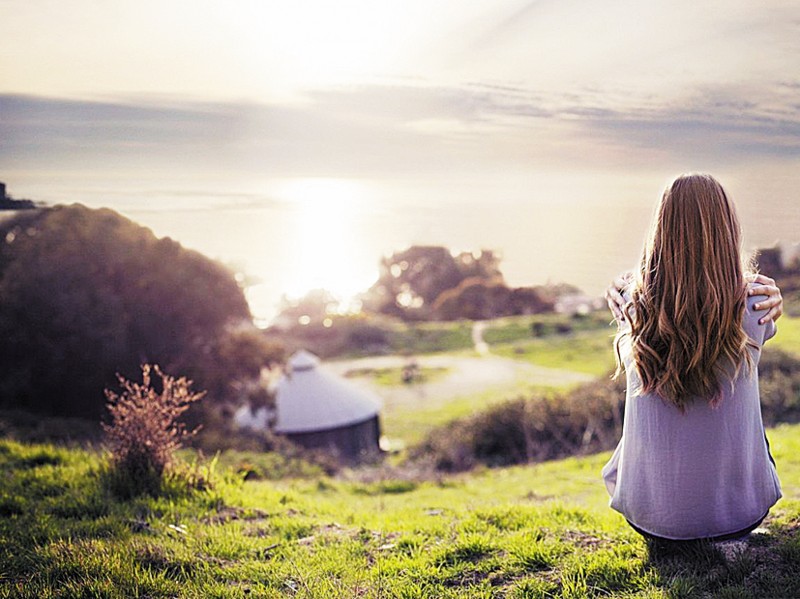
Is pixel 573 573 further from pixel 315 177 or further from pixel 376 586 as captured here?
pixel 315 177

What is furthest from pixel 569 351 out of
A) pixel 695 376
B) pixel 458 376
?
pixel 695 376

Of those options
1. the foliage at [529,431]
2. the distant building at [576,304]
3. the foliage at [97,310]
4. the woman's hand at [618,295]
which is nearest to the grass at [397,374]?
the distant building at [576,304]

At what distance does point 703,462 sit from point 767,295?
25.7 inches

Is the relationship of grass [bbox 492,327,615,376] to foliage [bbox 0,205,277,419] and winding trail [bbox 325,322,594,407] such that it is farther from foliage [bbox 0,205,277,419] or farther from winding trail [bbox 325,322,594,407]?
foliage [bbox 0,205,277,419]

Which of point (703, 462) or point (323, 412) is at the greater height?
point (703, 462)

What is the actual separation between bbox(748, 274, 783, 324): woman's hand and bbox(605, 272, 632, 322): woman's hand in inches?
18.1

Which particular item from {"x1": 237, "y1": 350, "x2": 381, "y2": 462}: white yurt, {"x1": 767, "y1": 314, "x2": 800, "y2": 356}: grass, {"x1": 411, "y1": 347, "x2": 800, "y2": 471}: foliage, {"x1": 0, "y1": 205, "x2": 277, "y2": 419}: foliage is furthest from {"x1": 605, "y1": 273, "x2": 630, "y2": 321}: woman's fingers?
{"x1": 767, "y1": 314, "x2": 800, "y2": 356}: grass

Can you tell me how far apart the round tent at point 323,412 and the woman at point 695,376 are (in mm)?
10878

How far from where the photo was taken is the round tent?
1343 centimetres

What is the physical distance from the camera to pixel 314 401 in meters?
13.7

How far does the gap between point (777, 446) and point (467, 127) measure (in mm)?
4563

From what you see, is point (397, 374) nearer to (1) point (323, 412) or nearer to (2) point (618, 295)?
(1) point (323, 412)

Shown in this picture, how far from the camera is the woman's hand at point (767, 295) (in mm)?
2344

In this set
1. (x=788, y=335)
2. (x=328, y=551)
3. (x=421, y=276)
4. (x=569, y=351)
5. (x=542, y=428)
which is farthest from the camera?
(x=421, y=276)
